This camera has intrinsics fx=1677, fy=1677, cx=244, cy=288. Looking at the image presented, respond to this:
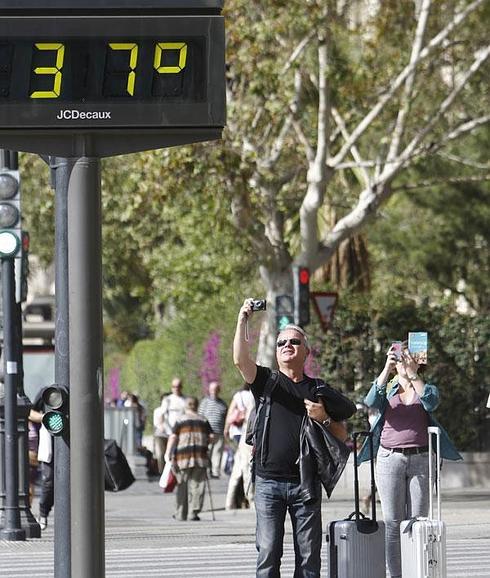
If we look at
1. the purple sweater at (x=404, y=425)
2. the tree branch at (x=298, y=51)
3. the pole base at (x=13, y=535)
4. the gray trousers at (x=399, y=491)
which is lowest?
the pole base at (x=13, y=535)

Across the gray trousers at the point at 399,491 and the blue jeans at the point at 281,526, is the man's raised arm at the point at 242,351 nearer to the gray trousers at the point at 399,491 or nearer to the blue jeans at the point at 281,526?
the blue jeans at the point at 281,526

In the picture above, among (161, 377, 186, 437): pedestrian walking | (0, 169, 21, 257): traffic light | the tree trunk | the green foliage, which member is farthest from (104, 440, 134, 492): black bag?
the green foliage

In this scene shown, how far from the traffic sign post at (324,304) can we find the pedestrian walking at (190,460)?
11.3 feet

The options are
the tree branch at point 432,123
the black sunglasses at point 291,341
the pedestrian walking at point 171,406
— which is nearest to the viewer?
the black sunglasses at point 291,341

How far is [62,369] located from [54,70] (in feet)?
5.99

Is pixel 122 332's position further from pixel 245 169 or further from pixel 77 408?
pixel 77 408

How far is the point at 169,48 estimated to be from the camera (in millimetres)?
8211

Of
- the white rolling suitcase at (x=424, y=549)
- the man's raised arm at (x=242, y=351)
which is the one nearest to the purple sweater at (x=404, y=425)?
the white rolling suitcase at (x=424, y=549)

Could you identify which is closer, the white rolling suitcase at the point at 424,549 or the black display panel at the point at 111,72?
the black display panel at the point at 111,72

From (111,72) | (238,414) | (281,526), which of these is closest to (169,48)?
(111,72)

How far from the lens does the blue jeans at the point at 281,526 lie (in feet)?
30.9

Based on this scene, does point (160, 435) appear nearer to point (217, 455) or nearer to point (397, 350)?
point (217, 455)

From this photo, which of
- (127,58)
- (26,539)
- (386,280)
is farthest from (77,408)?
(386,280)

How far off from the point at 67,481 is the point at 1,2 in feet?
7.90
